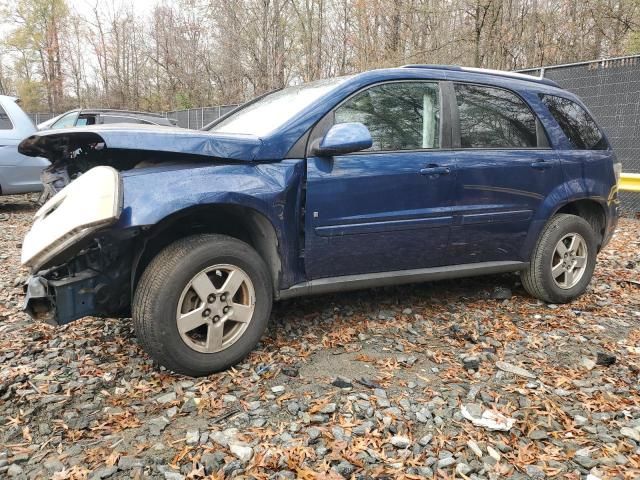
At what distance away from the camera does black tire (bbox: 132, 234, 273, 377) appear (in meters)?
2.51

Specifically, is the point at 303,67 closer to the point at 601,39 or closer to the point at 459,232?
the point at 601,39

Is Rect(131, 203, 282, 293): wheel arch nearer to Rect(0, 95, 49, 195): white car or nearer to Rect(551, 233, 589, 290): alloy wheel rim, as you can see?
Rect(551, 233, 589, 290): alloy wheel rim

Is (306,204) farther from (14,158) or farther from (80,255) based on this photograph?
(14,158)

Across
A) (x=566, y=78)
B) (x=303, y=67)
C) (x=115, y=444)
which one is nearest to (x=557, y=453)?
(x=115, y=444)

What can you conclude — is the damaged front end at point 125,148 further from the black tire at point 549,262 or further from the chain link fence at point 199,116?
the chain link fence at point 199,116

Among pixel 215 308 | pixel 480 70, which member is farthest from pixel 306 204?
pixel 480 70

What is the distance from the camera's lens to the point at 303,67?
2023 cm

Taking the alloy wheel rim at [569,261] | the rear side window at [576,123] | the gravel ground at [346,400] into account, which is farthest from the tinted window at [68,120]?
the alloy wheel rim at [569,261]

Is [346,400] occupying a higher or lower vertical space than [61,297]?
lower

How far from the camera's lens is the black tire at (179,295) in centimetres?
251

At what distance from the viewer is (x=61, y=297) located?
2.42 meters

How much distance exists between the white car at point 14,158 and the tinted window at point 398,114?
6082 millimetres

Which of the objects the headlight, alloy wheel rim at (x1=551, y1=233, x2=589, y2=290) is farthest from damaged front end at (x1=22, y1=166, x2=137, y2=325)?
alloy wheel rim at (x1=551, y1=233, x2=589, y2=290)

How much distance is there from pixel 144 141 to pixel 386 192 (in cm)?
150
